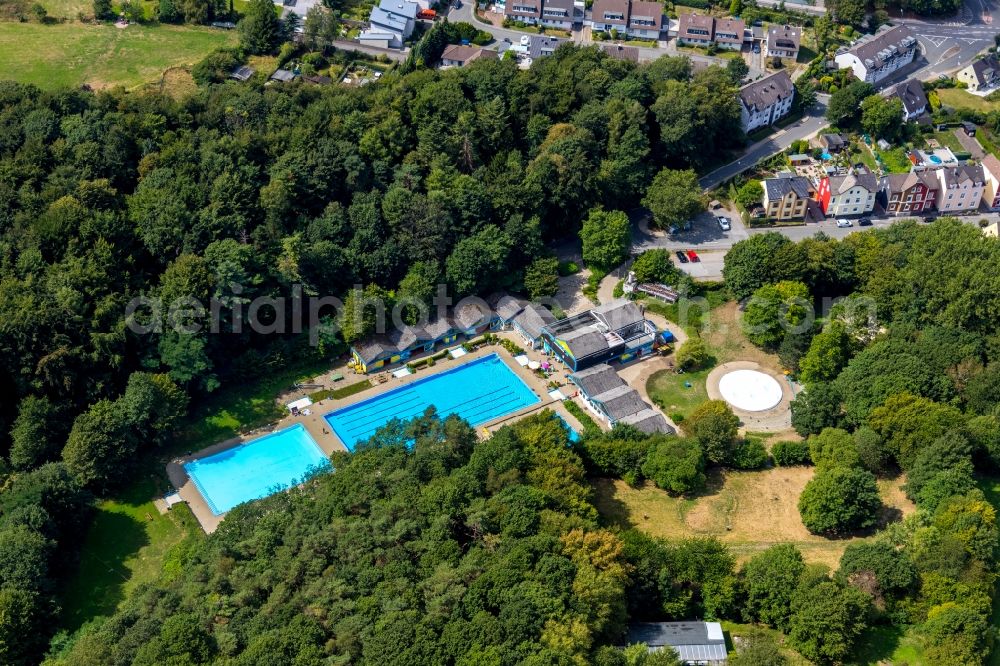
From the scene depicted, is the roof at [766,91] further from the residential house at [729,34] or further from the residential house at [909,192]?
the residential house at [909,192]

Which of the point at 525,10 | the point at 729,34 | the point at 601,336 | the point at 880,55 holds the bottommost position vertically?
the point at 601,336

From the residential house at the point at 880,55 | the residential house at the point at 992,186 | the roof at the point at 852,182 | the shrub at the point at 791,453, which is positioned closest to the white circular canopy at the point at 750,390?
the shrub at the point at 791,453

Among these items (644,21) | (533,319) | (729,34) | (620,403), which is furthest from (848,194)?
(644,21)

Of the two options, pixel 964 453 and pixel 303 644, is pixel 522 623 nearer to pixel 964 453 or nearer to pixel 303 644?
pixel 303 644

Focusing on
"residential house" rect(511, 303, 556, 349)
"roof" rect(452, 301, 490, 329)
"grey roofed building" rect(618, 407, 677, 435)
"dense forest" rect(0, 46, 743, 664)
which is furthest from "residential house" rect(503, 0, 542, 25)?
"grey roofed building" rect(618, 407, 677, 435)

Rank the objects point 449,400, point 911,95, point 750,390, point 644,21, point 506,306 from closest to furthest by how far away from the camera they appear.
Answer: point 449,400 < point 750,390 < point 506,306 < point 911,95 < point 644,21

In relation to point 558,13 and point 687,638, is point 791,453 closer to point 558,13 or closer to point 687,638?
point 687,638

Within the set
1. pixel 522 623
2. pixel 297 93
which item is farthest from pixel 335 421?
pixel 297 93

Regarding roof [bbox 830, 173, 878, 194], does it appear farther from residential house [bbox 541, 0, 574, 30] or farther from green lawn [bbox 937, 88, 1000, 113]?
residential house [bbox 541, 0, 574, 30]
